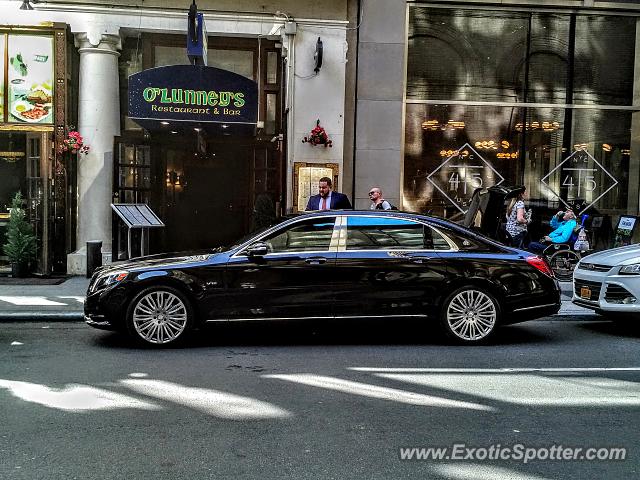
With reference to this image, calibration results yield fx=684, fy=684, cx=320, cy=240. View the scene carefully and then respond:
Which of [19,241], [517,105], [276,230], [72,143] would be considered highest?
[517,105]

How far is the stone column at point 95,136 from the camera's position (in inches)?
548

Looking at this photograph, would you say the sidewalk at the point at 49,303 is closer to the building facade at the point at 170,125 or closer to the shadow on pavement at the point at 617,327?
the shadow on pavement at the point at 617,327

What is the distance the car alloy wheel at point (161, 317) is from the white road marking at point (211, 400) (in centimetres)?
150

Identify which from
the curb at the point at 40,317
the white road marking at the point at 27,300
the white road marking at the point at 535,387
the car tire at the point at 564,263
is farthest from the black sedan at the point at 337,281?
the car tire at the point at 564,263

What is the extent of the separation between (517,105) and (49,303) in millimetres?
10376

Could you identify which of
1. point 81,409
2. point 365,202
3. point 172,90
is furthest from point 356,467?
point 365,202

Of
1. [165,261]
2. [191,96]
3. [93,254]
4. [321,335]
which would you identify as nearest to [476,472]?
[321,335]

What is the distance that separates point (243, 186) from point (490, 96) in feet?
19.5

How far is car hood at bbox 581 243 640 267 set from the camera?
9102 millimetres

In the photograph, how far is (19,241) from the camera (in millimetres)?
13000

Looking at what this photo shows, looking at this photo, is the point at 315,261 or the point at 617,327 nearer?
the point at 315,261

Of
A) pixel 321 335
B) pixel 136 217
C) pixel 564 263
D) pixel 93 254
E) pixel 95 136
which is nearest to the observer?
pixel 321 335

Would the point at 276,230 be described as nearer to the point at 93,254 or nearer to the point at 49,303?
the point at 49,303

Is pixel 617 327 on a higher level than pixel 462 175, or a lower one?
lower
